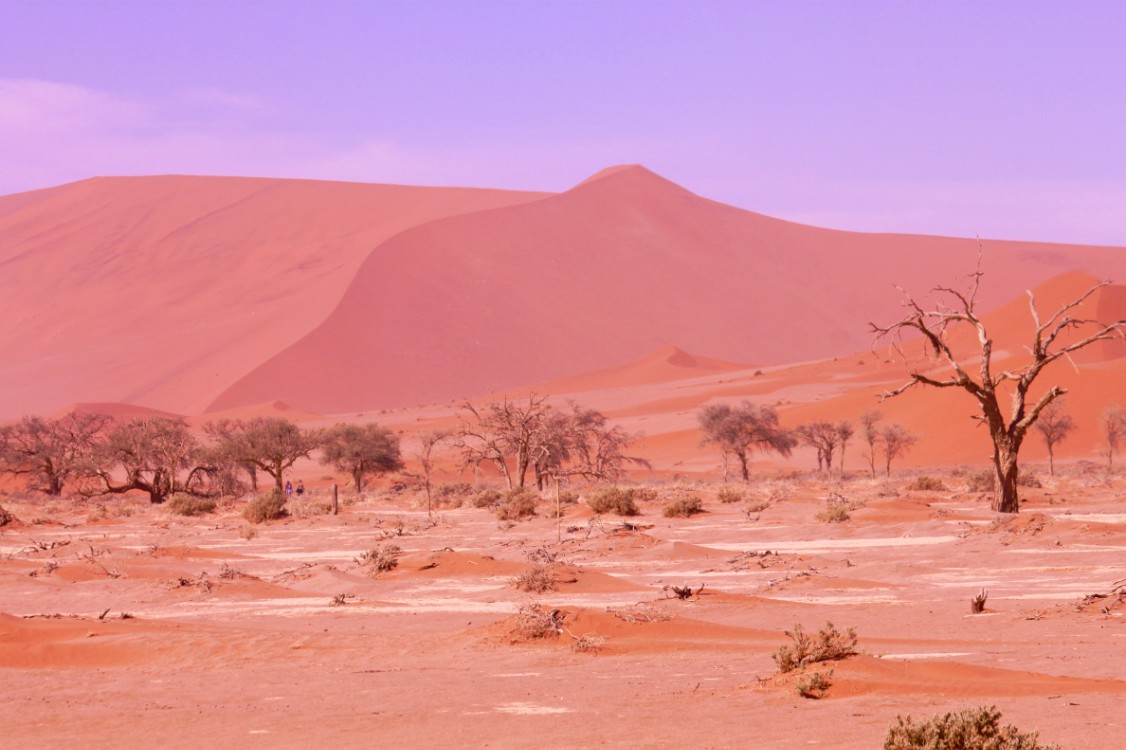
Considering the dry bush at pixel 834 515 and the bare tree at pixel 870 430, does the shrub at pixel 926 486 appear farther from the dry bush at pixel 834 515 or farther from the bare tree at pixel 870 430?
the bare tree at pixel 870 430

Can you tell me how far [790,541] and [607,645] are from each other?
45.6 ft

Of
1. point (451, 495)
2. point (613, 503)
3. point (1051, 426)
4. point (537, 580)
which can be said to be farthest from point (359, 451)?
point (537, 580)

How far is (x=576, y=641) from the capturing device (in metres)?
12.2

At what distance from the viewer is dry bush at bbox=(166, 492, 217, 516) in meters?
38.9

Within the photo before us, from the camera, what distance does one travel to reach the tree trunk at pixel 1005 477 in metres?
24.1

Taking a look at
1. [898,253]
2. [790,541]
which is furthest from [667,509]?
[898,253]

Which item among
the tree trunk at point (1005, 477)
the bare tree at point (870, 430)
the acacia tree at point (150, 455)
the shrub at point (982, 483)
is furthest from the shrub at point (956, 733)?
the bare tree at point (870, 430)

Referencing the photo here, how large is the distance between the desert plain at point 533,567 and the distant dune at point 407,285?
2.18ft

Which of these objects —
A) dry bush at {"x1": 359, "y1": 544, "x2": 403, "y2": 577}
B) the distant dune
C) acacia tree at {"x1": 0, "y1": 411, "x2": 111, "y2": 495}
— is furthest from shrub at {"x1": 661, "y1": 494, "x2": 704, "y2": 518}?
the distant dune

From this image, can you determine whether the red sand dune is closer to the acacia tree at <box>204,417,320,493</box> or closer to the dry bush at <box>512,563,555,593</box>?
the acacia tree at <box>204,417,320,493</box>

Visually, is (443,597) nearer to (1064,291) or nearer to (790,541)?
(790,541)

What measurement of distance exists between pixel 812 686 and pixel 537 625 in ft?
13.4

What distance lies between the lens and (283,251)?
423 feet

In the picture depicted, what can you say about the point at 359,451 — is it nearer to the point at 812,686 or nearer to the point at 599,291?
the point at 812,686
